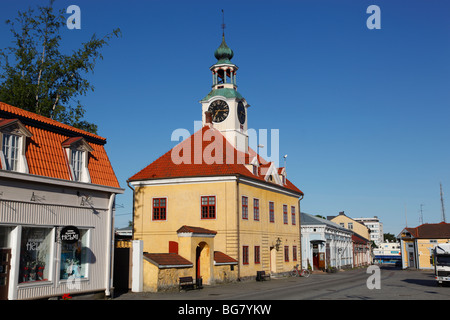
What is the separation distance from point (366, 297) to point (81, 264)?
13.1 meters

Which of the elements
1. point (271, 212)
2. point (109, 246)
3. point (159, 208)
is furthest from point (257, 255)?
point (109, 246)

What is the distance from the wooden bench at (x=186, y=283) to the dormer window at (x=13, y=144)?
1123cm

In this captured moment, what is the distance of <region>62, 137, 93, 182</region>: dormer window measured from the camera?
19.2 m

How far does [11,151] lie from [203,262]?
15246mm

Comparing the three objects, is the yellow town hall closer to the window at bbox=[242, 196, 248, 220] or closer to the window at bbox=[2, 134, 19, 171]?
the window at bbox=[242, 196, 248, 220]

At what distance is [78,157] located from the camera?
19859 millimetres

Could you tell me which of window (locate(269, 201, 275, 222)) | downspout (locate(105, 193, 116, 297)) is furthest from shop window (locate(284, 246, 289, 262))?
downspout (locate(105, 193, 116, 297))

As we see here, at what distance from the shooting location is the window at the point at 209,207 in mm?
32906

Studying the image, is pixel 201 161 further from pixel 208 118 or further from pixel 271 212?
pixel 271 212

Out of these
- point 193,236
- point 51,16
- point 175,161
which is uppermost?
point 51,16

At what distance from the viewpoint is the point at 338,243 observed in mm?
59969
